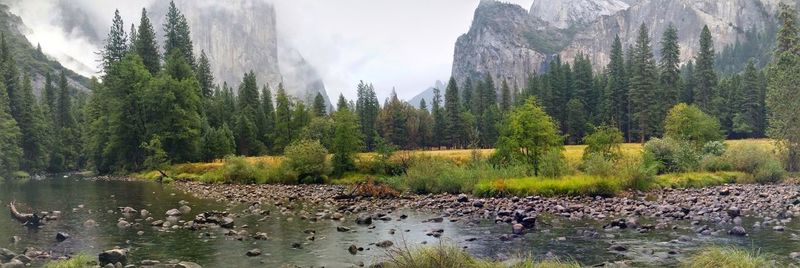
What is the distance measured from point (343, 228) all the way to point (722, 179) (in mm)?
33077

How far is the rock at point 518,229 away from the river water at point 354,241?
56 centimetres

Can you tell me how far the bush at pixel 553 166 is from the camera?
1447 inches

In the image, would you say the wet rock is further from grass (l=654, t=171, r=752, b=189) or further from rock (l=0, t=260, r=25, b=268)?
grass (l=654, t=171, r=752, b=189)

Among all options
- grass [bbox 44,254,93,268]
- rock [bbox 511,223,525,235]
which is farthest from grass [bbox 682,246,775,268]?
grass [bbox 44,254,93,268]

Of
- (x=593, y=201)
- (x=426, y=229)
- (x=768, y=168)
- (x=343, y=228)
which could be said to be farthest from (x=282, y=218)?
(x=768, y=168)

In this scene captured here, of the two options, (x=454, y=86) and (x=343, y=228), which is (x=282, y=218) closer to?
(x=343, y=228)

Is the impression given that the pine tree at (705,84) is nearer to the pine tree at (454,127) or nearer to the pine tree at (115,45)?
the pine tree at (454,127)

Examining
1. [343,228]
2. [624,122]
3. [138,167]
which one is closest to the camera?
[343,228]

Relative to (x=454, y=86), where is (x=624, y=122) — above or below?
below

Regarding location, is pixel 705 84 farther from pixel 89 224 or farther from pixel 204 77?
pixel 89 224

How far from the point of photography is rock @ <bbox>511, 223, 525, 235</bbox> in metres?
21.1

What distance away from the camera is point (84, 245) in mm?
18562

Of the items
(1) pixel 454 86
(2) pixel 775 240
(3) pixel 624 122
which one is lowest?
(2) pixel 775 240

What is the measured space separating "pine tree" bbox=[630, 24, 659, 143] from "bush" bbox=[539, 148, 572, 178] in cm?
5444
